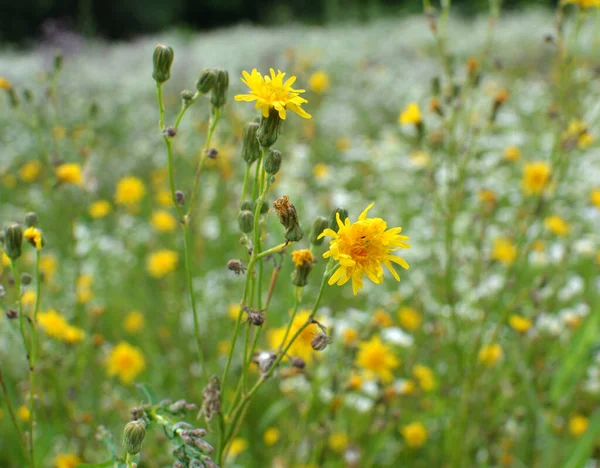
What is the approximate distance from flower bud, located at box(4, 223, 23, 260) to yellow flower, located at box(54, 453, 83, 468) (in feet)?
2.84

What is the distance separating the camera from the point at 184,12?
65.7 ft

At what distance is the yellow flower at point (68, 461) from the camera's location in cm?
156

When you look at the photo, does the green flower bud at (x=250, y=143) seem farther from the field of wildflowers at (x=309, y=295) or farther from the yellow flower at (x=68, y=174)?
the yellow flower at (x=68, y=174)

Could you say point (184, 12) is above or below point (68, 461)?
above

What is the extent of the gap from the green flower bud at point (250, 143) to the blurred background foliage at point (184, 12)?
14406mm

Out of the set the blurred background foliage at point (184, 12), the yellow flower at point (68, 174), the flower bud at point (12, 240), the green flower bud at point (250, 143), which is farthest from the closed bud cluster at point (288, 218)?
the blurred background foliage at point (184, 12)

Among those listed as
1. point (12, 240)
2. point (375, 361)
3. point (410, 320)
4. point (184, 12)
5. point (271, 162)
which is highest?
point (184, 12)

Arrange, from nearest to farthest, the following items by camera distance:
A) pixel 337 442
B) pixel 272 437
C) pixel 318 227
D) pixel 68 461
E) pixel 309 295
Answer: pixel 318 227 < pixel 68 461 < pixel 337 442 < pixel 272 437 < pixel 309 295

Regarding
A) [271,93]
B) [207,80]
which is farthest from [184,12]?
[271,93]

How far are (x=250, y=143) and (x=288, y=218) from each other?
167mm

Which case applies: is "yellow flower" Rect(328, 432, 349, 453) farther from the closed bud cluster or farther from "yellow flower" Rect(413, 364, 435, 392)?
the closed bud cluster

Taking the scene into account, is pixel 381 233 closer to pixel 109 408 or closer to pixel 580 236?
pixel 109 408

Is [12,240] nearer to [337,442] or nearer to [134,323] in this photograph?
[337,442]

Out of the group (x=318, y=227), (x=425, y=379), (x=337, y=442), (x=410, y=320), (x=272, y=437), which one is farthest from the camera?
(x=410, y=320)
